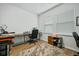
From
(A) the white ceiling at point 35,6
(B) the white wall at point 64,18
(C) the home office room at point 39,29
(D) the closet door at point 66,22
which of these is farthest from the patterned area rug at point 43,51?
(A) the white ceiling at point 35,6

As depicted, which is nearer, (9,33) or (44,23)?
(9,33)

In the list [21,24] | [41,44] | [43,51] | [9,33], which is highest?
[21,24]

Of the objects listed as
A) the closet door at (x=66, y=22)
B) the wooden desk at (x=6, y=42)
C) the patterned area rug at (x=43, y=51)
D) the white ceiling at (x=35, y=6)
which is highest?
the white ceiling at (x=35, y=6)

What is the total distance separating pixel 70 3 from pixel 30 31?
1.10m

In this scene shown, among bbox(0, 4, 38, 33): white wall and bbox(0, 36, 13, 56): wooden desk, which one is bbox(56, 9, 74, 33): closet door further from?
bbox(0, 36, 13, 56): wooden desk

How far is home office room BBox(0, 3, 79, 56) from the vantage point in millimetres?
2193

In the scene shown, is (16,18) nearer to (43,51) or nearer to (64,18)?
(43,51)

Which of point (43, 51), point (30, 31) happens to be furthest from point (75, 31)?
point (30, 31)

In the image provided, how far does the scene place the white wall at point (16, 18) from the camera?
2.19 meters

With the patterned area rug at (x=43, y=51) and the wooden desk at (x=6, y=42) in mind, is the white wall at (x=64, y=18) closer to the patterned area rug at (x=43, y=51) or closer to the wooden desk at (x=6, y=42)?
the patterned area rug at (x=43, y=51)

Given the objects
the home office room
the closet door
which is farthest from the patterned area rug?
the closet door

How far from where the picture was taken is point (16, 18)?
222 cm

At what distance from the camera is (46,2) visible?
2.25m

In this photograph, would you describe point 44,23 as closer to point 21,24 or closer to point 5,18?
point 21,24
